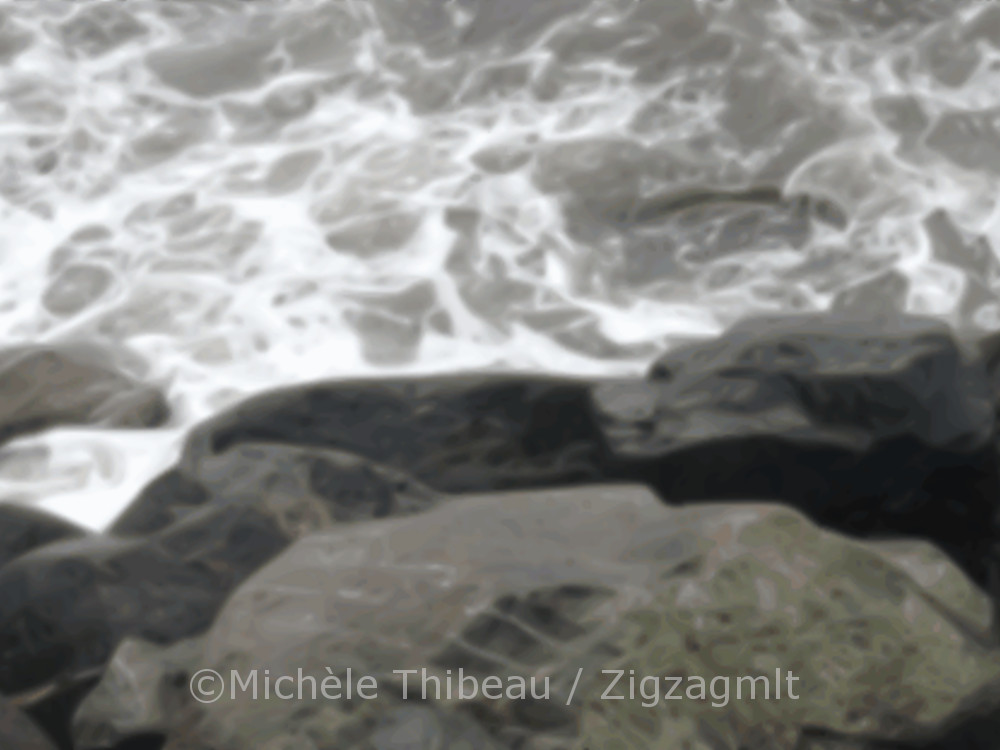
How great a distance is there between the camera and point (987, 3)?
6012 millimetres

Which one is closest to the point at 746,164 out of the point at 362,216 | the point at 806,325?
the point at 362,216

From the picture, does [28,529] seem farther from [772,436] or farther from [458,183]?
[458,183]

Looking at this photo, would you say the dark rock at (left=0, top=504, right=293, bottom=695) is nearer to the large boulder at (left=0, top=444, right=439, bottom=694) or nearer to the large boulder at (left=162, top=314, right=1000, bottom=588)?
the large boulder at (left=0, top=444, right=439, bottom=694)

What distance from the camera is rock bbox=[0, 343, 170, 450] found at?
13.0ft

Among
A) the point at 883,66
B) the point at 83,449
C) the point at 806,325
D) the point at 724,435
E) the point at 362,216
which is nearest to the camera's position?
the point at 724,435

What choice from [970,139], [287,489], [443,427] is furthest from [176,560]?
[970,139]

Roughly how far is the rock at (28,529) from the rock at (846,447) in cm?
135

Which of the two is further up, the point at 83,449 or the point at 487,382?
the point at 487,382

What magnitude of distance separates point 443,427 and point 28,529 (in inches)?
40.5

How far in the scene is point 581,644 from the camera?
238 centimetres

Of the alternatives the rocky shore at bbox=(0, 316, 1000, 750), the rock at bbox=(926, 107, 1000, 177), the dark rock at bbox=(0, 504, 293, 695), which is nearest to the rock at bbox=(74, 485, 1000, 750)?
the rocky shore at bbox=(0, 316, 1000, 750)

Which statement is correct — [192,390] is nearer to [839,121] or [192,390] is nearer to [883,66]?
[839,121]

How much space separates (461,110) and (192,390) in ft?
6.31

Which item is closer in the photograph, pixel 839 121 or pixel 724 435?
pixel 724 435
